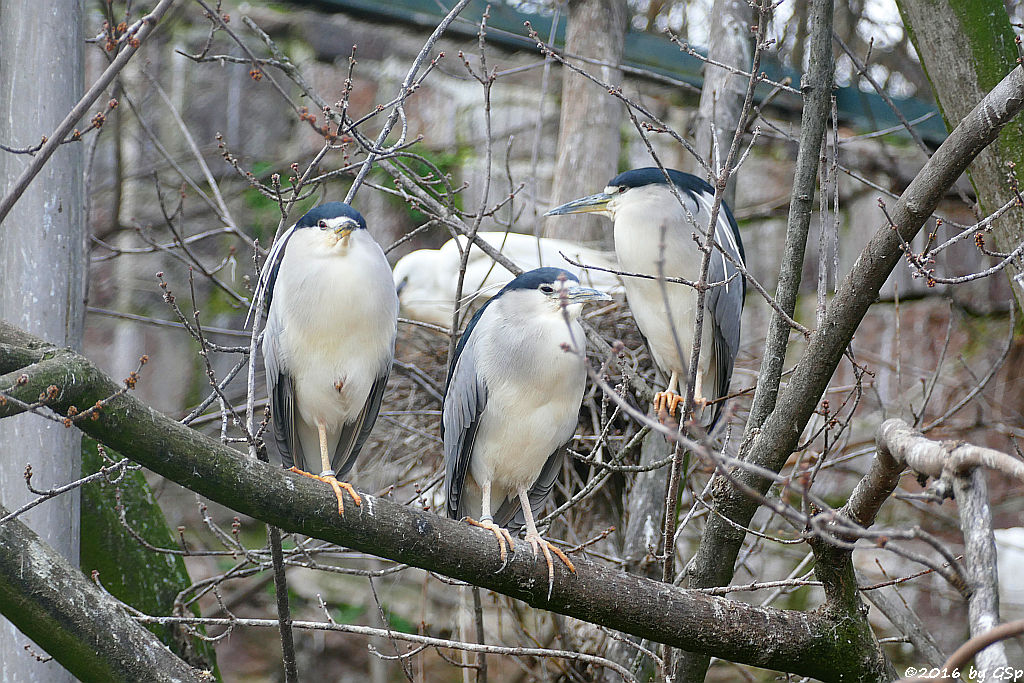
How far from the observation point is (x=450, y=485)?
3072 mm

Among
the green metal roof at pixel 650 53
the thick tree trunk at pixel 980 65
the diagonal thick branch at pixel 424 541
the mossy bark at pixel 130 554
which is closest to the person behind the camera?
the diagonal thick branch at pixel 424 541

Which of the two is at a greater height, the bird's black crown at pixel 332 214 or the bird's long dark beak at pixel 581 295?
the bird's black crown at pixel 332 214

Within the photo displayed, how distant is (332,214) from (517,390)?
0.71 metres

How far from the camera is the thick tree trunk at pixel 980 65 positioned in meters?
2.57

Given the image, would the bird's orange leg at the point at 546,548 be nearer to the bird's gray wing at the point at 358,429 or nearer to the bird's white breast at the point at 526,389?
the bird's white breast at the point at 526,389

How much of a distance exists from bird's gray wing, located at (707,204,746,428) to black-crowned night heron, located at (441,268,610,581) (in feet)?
2.02

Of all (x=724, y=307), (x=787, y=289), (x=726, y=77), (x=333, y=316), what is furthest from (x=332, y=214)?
(x=726, y=77)

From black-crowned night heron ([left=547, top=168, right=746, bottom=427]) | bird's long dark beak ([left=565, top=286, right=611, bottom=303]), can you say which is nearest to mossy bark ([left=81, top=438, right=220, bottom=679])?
bird's long dark beak ([left=565, top=286, right=611, bottom=303])

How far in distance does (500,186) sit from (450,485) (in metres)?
2.63

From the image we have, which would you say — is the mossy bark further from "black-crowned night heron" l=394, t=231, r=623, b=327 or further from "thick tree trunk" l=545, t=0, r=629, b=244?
"thick tree trunk" l=545, t=0, r=629, b=244

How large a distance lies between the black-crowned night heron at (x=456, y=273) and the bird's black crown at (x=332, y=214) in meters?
1.80

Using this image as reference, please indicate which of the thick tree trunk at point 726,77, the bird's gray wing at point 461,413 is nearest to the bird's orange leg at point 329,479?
the bird's gray wing at point 461,413

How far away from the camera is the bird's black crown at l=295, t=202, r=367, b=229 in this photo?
8.92 feet

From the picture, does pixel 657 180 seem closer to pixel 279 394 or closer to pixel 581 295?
pixel 581 295
